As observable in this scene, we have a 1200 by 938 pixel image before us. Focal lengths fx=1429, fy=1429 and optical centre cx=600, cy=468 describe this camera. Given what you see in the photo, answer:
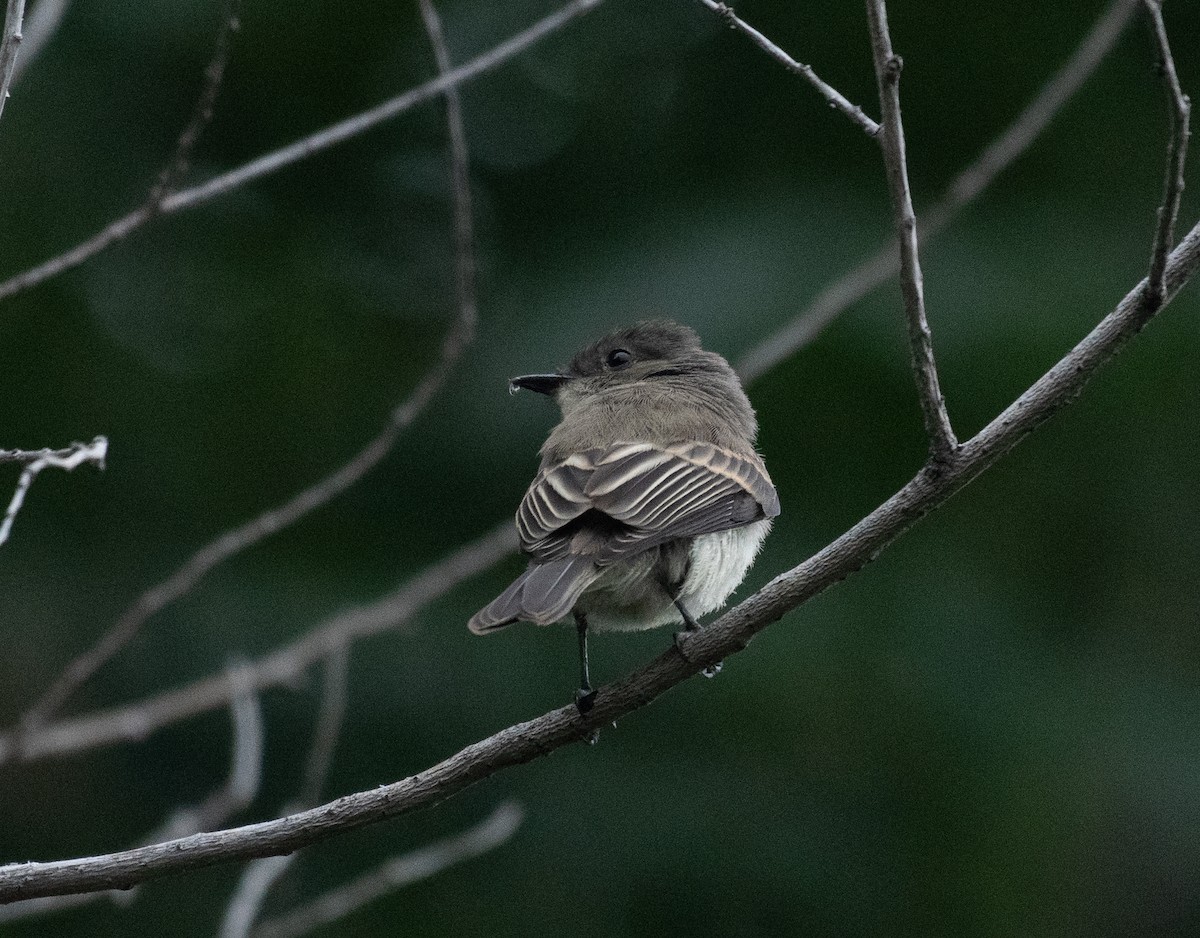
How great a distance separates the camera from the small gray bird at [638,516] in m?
3.53

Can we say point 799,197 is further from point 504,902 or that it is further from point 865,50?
point 504,902

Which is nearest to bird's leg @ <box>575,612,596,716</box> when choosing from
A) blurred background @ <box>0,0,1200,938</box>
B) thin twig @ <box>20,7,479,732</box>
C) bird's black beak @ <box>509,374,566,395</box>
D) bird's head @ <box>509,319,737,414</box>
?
thin twig @ <box>20,7,479,732</box>

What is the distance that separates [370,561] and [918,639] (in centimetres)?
280

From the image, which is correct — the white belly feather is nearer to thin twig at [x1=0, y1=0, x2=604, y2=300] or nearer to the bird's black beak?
the bird's black beak

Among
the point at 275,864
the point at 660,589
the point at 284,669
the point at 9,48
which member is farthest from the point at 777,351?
the point at 9,48

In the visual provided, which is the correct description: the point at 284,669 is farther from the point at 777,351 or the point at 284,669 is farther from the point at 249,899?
the point at 777,351

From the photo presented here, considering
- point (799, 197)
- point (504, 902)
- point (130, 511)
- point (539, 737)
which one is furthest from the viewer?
point (799, 197)

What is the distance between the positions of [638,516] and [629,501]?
0.06 meters

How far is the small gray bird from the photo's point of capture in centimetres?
353

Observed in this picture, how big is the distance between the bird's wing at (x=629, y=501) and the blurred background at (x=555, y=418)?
8.83 ft

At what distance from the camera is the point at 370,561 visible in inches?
286

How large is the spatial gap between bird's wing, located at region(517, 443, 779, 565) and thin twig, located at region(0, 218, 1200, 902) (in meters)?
0.52

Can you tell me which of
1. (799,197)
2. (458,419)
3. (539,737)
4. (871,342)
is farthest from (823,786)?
(539,737)

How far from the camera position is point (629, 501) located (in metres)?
3.70
